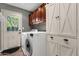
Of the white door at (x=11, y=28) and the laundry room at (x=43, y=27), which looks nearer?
the laundry room at (x=43, y=27)

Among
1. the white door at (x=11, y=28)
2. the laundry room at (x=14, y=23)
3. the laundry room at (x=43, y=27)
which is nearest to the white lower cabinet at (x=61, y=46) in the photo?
the laundry room at (x=43, y=27)

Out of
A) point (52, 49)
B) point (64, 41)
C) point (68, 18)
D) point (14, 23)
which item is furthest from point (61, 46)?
point (14, 23)

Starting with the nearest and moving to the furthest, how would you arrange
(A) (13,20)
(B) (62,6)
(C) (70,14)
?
(C) (70,14) → (B) (62,6) → (A) (13,20)

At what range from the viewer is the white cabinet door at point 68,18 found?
3.84ft

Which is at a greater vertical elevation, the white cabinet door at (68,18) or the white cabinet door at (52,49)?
the white cabinet door at (68,18)

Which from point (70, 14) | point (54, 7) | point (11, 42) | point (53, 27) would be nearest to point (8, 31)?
point (11, 42)

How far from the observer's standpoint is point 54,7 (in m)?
1.70

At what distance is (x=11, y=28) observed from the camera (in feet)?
5.25

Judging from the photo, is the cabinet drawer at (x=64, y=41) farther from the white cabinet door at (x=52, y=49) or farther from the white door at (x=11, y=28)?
the white door at (x=11, y=28)

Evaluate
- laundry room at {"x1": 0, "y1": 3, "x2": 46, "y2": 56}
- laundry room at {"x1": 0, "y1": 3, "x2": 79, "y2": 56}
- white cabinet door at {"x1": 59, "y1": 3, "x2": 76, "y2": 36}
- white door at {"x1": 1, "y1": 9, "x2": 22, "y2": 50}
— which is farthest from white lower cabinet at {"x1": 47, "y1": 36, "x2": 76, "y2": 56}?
white door at {"x1": 1, "y1": 9, "x2": 22, "y2": 50}

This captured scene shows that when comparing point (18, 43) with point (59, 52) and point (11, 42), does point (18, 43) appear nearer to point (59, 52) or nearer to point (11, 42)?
point (11, 42)

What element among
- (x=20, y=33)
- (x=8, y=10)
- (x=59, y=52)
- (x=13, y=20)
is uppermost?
(x=8, y=10)

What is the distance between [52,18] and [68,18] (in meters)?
0.52

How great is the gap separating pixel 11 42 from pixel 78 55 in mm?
1040
